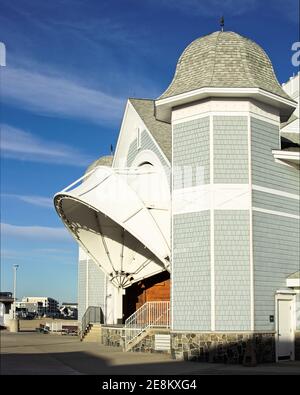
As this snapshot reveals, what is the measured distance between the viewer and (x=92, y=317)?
35.0m

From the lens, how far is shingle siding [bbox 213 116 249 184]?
22031mm

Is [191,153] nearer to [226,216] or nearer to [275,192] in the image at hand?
[226,216]

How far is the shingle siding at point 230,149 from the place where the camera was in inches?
867

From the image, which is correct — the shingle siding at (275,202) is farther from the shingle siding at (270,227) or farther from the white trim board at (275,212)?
the white trim board at (275,212)

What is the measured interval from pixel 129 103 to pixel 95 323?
11994mm

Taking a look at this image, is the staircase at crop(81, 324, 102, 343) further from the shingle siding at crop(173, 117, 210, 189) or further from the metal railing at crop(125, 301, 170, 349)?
the shingle siding at crop(173, 117, 210, 189)

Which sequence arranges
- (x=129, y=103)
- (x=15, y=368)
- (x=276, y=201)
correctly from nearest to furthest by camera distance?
(x=15, y=368)
(x=276, y=201)
(x=129, y=103)

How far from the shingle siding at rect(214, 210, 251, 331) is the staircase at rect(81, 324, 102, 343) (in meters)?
12.9

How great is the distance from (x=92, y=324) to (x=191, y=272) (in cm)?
1328

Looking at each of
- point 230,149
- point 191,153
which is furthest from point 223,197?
point 191,153

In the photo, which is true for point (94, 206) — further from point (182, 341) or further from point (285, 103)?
point (285, 103)

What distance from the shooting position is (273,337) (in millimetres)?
21984

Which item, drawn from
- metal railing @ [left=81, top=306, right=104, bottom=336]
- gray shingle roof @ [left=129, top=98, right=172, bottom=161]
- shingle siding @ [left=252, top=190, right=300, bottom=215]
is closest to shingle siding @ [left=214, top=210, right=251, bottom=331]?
shingle siding @ [left=252, top=190, right=300, bottom=215]
